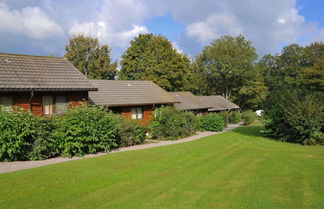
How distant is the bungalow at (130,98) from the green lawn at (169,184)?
12.1m

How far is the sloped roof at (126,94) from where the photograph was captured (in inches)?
925

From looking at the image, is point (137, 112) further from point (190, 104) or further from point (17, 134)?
point (17, 134)

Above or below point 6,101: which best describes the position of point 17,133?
below

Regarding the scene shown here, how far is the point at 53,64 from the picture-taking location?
19.4 meters

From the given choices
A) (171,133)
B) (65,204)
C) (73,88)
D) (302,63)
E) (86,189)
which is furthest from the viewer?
(302,63)

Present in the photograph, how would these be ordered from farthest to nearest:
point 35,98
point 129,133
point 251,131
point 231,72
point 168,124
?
1. point 231,72
2. point 251,131
3. point 168,124
4. point 129,133
5. point 35,98

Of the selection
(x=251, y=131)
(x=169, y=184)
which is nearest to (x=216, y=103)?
(x=251, y=131)

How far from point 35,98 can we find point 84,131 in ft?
18.5

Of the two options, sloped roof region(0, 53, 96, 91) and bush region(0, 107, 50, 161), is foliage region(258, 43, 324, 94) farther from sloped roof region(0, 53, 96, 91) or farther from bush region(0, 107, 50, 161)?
bush region(0, 107, 50, 161)

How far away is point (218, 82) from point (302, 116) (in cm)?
4551

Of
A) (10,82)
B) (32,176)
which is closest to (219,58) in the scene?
(10,82)

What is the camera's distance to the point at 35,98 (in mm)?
16938

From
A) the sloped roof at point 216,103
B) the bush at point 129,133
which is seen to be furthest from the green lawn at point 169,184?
the sloped roof at point 216,103

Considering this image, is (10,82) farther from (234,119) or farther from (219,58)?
(219,58)
